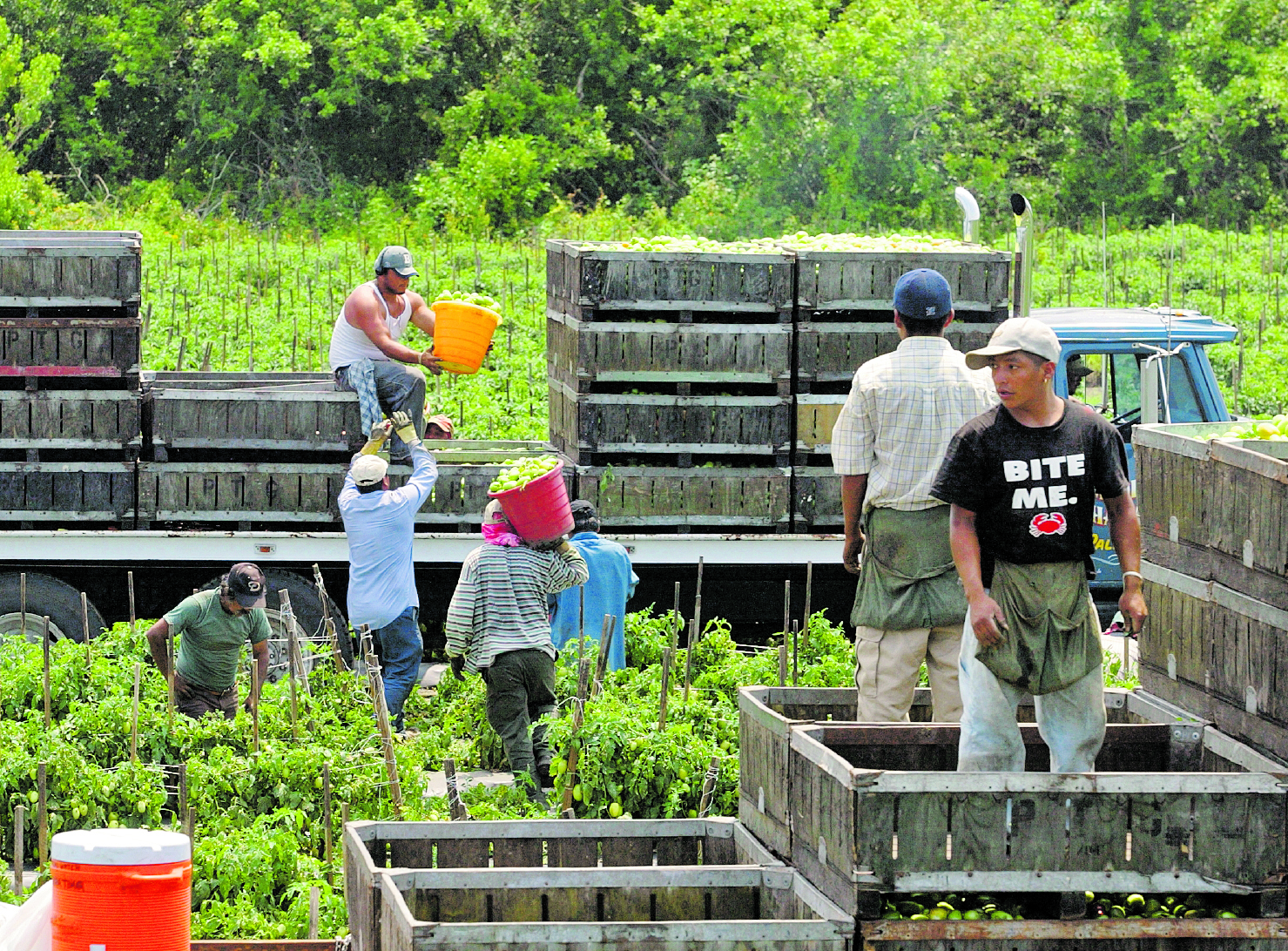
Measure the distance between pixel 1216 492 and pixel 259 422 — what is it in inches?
256

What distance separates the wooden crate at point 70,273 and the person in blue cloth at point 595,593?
318cm

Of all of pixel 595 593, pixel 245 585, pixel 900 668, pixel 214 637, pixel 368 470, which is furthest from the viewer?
pixel 595 593

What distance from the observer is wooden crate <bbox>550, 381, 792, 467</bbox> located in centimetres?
1076

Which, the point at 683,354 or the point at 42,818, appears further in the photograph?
the point at 683,354

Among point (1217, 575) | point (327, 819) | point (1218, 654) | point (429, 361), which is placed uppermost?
point (429, 361)

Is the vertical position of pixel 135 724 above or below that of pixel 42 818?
above

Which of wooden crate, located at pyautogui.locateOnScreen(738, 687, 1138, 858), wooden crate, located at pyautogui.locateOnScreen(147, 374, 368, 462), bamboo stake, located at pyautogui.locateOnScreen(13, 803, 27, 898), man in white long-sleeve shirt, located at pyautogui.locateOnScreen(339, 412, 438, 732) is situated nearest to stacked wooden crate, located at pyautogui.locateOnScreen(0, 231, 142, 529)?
wooden crate, located at pyautogui.locateOnScreen(147, 374, 368, 462)

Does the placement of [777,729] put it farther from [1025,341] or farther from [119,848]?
[119,848]

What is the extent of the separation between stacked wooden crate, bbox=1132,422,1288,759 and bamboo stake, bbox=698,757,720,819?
6.20 feet

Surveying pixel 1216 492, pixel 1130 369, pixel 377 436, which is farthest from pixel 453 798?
pixel 1130 369

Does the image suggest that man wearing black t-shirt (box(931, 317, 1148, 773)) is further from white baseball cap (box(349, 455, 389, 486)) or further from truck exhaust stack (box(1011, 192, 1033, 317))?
truck exhaust stack (box(1011, 192, 1033, 317))

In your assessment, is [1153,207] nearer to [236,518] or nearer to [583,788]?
[236,518]

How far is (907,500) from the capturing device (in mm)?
6500

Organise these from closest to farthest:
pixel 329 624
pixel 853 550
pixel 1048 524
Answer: pixel 1048 524
pixel 853 550
pixel 329 624
